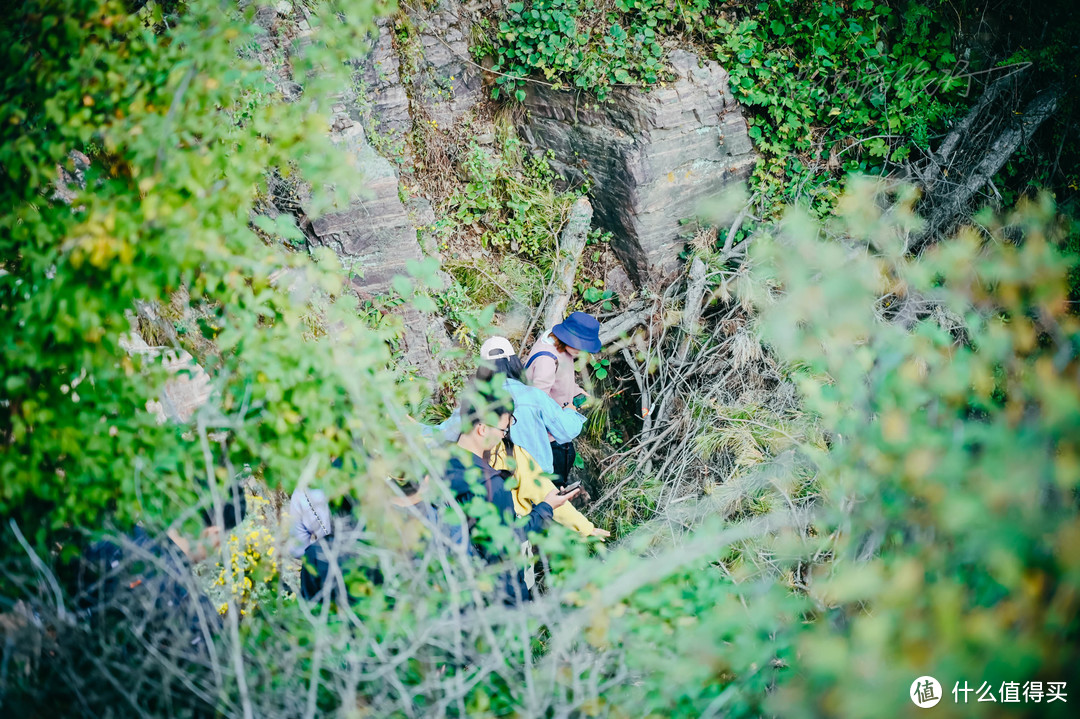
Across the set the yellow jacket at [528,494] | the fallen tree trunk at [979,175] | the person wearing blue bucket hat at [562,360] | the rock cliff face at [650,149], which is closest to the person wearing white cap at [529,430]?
the yellow jacket at [528,494]

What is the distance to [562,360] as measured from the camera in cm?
434

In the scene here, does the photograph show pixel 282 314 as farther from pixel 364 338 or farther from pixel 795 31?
pixel 795 31

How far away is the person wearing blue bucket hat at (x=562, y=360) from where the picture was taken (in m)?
4.07

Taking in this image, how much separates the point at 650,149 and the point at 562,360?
2222 millimetres

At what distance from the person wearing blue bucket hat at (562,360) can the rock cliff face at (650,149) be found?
147 cm

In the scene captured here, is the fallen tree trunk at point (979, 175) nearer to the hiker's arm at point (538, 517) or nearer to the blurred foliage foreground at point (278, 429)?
the blurred foliage foreground at point (278, 429)

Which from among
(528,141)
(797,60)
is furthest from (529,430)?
(797,60)

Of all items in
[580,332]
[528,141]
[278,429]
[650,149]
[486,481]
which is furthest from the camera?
[528,141]

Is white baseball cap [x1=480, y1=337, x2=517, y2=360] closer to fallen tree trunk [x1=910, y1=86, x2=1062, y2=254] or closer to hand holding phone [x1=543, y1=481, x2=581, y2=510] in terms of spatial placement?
hand holding phone [x1=543, y1=481, x2=581, y2=510]

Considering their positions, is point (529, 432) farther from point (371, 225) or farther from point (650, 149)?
point (650, 149)

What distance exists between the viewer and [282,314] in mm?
2188

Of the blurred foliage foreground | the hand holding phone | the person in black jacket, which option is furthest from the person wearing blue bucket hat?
the blurred foliage foreground

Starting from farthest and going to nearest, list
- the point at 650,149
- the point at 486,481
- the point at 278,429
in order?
the point at 650,149
the point at 486,481
the point at 278,429

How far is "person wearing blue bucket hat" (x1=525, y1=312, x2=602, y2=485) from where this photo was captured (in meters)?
4.07
